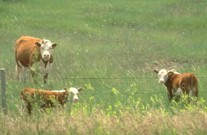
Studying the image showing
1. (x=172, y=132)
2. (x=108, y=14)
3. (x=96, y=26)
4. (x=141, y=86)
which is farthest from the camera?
(x=108, y=14)

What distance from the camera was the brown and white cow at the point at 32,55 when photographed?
16219 mm

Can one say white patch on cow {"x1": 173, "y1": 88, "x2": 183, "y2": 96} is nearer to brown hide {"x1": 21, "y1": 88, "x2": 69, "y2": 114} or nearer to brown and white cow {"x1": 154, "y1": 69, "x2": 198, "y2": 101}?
brown and white cow {"x1": 154, "y1": 69, "x2": 198, "y2": 101}

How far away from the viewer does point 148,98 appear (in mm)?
13078

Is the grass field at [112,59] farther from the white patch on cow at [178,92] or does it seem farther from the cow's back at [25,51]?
the cow's back at [25,51]

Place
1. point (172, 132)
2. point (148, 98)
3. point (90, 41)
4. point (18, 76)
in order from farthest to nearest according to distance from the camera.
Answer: point (90, 41) → point (18, 76) → point (148, 98) → point (172, 132)

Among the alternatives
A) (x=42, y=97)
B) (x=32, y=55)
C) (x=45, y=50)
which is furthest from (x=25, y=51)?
(x=42, y=97)

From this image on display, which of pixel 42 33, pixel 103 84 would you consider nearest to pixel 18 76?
pixel 103 84

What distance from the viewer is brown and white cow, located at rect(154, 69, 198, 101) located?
1355 centimetres

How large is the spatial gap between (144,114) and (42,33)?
19.2 m

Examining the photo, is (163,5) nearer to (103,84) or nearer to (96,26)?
(96,26)

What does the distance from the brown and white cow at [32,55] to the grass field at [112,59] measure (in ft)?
1.36

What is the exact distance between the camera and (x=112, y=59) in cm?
2120

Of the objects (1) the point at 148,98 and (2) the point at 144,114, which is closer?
(2) the point at 144,114

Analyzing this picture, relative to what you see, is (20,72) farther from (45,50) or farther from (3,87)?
(3,87)
